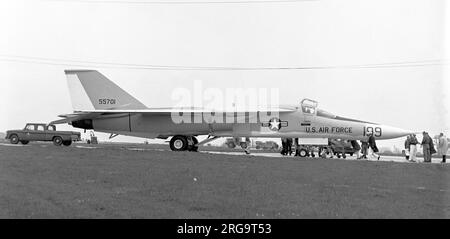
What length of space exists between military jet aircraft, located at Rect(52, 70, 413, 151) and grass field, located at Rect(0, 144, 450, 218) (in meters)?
8.53

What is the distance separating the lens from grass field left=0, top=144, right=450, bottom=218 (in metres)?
9.38

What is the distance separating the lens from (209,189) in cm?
1157

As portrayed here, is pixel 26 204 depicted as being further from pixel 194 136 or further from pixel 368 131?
pixel 368 131

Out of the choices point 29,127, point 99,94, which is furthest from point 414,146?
point 29,127

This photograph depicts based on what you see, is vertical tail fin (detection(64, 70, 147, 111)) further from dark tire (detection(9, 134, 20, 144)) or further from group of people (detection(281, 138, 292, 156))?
dark tire (detection(9, 134, 20, 144))

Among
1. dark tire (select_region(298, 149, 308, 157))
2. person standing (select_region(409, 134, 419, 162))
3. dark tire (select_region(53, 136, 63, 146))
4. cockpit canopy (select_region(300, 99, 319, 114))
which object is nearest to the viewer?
person standing (select_region(409, 134, 419, 162))

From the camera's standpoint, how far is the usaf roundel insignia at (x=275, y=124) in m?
26.2

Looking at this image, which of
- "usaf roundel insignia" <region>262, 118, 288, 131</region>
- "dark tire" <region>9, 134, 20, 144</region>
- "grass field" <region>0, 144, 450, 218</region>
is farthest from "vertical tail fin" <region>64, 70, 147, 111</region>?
"dark tire" <region>9, 134, 20, 144</region>

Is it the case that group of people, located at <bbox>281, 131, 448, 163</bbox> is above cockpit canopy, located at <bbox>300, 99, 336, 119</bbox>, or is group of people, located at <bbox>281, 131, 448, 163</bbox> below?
below

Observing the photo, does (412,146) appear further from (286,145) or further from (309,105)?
(286,145)

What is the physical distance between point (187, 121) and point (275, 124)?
4406 millimetres

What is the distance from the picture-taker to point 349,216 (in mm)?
9328

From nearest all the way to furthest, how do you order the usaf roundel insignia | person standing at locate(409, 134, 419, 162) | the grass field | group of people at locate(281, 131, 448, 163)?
1. the grass field
2. group of people at locate(281, 131, 448, 163)
3. person standing at locate(409, 134, 419, 162)
4. the usaf roundel insignia
